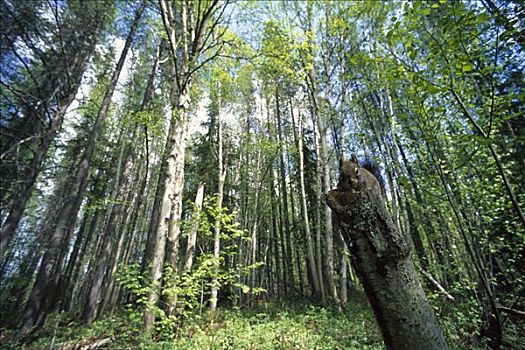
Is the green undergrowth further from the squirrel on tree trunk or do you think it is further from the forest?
the squirrel on tree trunk

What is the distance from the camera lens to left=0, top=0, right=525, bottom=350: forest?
228 centimetres

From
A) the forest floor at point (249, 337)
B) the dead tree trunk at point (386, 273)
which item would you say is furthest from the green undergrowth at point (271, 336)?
the dead tree trunk at point (386, 273)

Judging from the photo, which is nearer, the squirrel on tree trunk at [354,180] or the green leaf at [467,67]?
the squirrel on tree trunk at [354,180]

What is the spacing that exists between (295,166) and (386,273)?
54.2 feet

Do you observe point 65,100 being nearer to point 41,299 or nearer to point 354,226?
point 41,299

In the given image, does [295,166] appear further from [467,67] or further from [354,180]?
[354,180]

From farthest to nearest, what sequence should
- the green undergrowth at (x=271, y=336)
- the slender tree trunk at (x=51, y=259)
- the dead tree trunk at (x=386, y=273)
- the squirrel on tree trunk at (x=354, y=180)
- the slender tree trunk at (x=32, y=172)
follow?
the slender tree trunk at (x=51, y=259) → the slender tree trunk at (x=32, y=172) → the green undergrowth at (x=271, y=336) → the squirrel on tree trunk at (x=354, y=180) → the dead tree trunk at (x=386, y=273)

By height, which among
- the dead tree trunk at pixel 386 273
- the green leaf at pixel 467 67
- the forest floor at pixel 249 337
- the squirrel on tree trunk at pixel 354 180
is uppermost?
the green leaf at pixel 467 67

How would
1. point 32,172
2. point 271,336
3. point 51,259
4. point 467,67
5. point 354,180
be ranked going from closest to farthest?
1. point 354,180
2. point 467,67
3. point 271,336
4. point 32,172
5. point 51,259

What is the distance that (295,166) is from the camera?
57.8ft

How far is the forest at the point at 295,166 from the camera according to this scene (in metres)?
2.28

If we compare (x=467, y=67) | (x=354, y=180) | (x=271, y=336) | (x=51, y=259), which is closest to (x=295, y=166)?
(x=271, y=336)

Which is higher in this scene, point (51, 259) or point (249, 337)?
point (51, 259)

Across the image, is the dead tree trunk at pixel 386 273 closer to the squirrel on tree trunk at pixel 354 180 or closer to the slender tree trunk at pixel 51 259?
the squirrel on tree trunk at pixel 354 180
